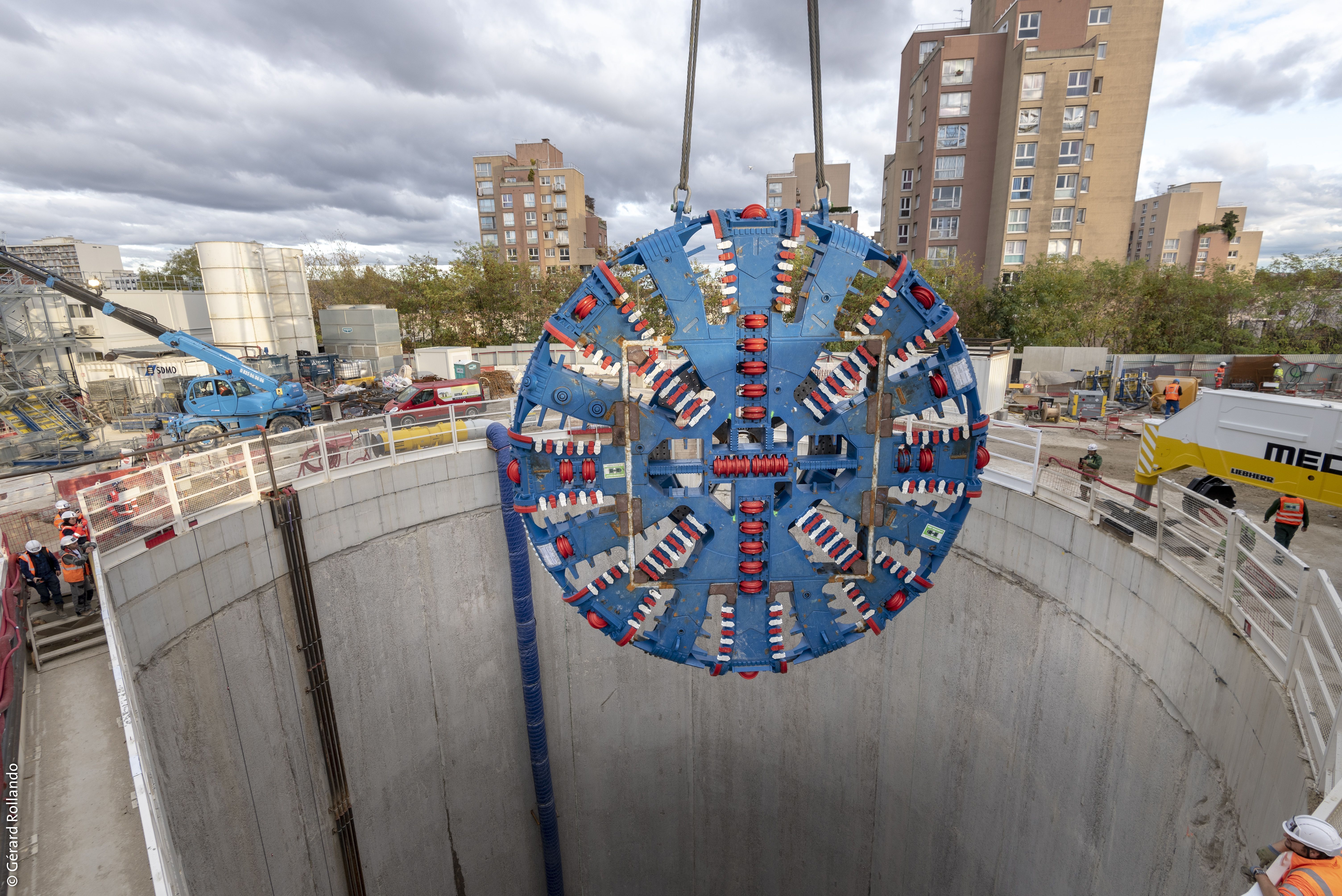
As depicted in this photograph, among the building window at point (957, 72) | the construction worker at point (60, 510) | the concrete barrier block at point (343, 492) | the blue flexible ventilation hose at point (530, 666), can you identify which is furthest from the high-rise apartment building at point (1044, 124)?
the construction worker at point (60, 510)

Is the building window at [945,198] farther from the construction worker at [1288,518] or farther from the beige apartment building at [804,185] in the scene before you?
the construction worker at [1288,518]

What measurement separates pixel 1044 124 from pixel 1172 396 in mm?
25774

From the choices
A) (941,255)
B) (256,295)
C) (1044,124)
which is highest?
(1044,124)

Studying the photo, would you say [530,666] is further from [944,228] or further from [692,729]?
[944,228]

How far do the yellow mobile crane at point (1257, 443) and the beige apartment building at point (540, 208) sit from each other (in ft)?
188

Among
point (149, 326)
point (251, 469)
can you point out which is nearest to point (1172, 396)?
point (251, 469)

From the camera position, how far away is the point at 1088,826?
7.69 meters

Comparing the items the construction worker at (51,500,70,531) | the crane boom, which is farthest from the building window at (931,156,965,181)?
the construction worker at (51,500,70,531)

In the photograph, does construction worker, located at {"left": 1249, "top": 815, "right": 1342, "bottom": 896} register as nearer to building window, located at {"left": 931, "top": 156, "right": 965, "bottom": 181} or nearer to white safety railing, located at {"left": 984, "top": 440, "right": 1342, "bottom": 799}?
white safety railing, located at {"left": 984, "top": 440, "right": 1342, "bottom": 799}

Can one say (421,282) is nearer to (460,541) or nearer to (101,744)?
(460,541)

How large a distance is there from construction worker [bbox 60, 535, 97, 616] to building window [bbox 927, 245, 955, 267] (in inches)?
1599

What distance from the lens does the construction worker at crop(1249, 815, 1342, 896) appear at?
2.79 m

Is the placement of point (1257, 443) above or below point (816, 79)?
below

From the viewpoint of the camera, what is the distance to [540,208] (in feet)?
206
